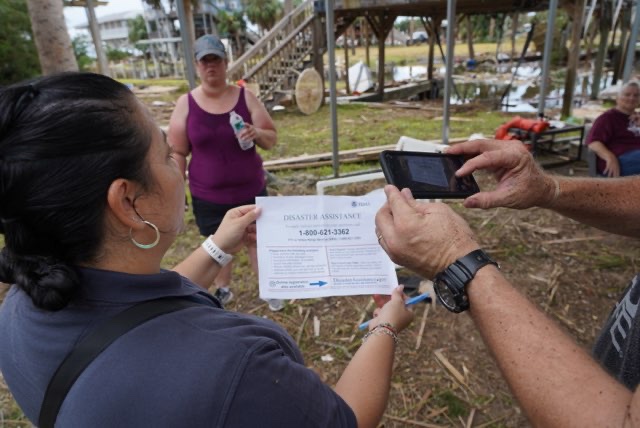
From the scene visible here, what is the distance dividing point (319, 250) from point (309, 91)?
39.1 feet

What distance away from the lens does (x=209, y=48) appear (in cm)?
338

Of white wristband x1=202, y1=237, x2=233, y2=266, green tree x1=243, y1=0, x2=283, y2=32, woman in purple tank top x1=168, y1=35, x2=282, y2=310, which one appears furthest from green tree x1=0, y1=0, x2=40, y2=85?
green tree x1=243, y1=0, x2=283, y2=32

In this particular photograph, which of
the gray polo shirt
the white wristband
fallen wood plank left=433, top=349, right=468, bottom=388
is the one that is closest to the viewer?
the gray polo shirt

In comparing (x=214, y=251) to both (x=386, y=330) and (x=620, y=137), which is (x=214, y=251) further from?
(x=620, y=137)

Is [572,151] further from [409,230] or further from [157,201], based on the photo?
[157,201]

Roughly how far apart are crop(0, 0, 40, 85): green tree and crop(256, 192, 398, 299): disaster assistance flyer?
16974mm

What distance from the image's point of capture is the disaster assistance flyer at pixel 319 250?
1814 millimetres

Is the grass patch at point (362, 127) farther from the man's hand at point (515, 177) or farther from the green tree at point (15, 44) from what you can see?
the green tree at point (15, 44)

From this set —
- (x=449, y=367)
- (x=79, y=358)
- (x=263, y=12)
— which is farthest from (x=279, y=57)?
(x=263, y=12)

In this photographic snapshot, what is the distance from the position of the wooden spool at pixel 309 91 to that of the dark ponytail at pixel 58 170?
40.1ft

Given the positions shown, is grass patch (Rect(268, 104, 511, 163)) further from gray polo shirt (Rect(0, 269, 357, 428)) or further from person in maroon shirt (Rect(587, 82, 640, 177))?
gray polo shirt (Rect(0, 269, 357, 428))

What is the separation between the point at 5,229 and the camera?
3.41 ft

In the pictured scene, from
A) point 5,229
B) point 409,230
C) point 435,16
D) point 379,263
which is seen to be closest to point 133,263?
point 5,229

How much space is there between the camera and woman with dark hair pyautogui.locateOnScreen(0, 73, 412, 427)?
890 millimetres
